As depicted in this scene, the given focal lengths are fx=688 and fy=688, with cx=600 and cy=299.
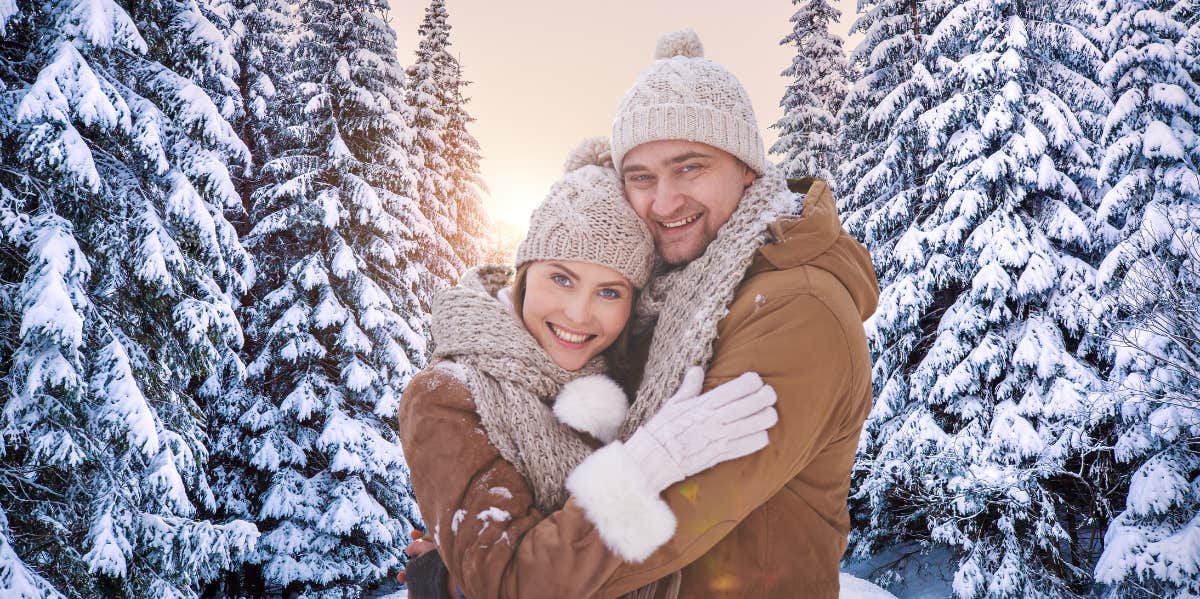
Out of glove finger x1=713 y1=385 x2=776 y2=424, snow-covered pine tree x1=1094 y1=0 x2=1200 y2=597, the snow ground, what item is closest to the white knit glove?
glove finger x1=713 y1=385 x2=776 y2=424

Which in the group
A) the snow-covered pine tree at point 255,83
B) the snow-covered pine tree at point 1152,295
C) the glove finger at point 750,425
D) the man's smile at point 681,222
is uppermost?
the snow-covered pine tree at point 255,83

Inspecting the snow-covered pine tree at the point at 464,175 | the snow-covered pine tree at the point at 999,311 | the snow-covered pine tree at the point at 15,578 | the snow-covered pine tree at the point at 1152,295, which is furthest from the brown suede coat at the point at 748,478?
the snow-covered pine tree at the point at 464,175

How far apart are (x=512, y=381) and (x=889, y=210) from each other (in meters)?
13.0

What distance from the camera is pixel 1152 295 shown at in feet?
35.3

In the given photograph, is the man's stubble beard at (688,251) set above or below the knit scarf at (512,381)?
above

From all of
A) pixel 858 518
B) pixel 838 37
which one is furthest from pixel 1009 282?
pixel 838 37

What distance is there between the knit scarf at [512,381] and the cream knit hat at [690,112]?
1.07m

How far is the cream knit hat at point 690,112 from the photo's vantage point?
3236 mm

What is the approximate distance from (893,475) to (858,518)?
9.10ft

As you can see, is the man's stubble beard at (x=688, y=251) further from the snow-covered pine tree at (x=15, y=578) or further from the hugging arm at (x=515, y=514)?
the snow-covered pine tree at (x=15, y=578)

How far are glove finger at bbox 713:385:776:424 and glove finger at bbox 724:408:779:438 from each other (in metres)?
0.02

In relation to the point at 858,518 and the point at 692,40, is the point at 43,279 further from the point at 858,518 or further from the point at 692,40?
the point at 858,518

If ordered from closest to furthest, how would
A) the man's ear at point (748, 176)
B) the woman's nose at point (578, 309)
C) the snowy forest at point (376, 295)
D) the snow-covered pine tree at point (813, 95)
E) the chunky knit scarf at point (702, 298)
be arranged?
the chunky knit scarf at point (702, 298), the woman's nose at point (578, 309), the man's ear at point (748, 176), the snowy forest at point (376, 295), the snow-covered pine tree at point (813, 95)

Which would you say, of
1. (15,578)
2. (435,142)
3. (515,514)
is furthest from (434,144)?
(515,514)
